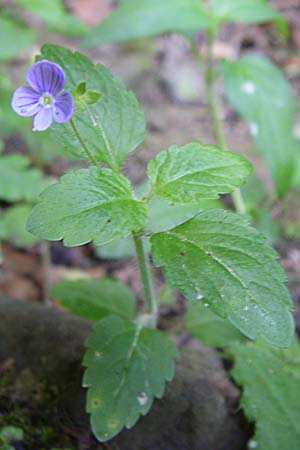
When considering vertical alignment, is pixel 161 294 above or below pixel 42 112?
below

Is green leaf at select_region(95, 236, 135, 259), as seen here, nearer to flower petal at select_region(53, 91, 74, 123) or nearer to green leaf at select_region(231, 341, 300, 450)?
green leaf at select_region(231, 341, 300, 450)

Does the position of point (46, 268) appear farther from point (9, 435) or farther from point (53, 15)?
point (53, 15)

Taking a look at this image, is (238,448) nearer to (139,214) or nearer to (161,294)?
(161,294)

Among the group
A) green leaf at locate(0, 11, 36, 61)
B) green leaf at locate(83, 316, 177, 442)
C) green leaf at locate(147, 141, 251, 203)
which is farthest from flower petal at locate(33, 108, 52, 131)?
green leaf at locate(0, 11, 36, 61)

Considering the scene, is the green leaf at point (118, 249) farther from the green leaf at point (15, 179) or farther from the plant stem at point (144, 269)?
the plant stem at point (144, 269)

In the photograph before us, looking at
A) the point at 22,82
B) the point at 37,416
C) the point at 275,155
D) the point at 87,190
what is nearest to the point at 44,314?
the point at 37,416

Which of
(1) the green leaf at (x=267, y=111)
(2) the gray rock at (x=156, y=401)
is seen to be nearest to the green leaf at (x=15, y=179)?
(2) the gray rock at (x=156, y=401)

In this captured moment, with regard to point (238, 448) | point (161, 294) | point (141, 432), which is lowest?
point (238, 448)
